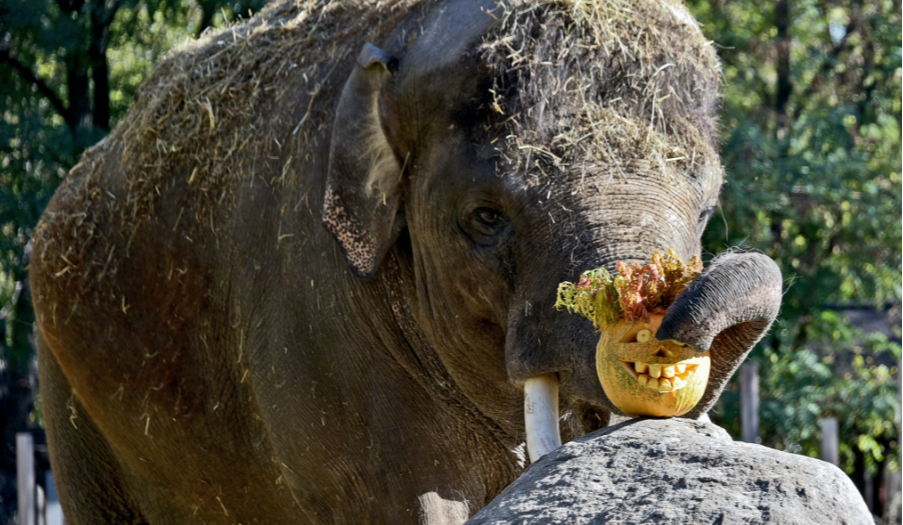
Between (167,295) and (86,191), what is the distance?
0.62m

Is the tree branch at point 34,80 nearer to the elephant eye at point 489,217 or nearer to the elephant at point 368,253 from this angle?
the elephant at point 368,253

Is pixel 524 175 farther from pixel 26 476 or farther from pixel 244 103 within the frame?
pixel 26 476

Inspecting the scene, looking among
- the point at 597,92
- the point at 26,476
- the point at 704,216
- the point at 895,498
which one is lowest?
the point at 895,498

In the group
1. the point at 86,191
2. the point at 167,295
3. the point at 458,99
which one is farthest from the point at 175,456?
the point at 458,99

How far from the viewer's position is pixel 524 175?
2.90 meters

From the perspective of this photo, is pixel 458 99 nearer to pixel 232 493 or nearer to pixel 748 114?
pixel 232 493

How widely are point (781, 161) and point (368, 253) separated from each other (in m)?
6.07

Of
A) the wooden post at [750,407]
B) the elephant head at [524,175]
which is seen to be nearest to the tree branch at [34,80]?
the wooden post at [750,407]

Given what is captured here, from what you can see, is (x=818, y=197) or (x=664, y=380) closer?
(x=664, y=380)

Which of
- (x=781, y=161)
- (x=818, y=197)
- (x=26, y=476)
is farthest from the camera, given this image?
(x=818, y=197)

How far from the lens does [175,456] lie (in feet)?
13.9

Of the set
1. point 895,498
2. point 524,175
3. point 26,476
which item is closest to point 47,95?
point 26,476

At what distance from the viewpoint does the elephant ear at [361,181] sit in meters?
3.26

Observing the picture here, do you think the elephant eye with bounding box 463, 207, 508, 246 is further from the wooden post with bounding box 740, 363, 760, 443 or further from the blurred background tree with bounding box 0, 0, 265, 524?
the wooden post with bounding box 740, 363, 760, 443
